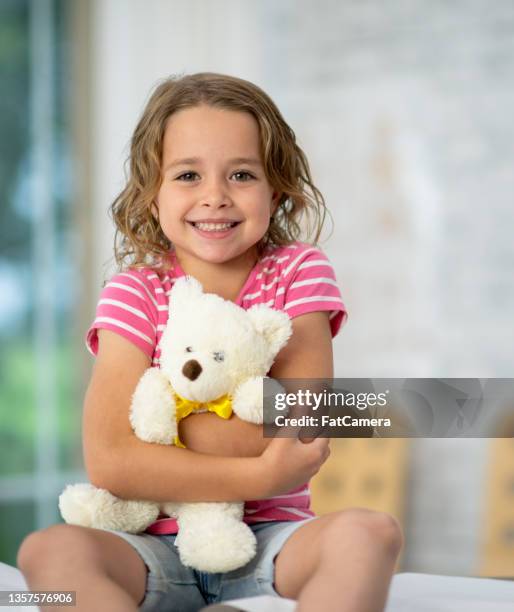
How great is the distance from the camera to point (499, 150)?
3.22 metres

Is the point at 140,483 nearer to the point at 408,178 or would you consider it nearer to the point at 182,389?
the point at 182,389

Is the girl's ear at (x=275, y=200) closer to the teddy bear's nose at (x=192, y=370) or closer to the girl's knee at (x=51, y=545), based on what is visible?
the teddy bear's nose at (x=192, y=370)

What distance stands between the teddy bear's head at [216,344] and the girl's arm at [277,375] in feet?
0.14

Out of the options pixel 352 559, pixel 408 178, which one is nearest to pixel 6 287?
pixel 408 178

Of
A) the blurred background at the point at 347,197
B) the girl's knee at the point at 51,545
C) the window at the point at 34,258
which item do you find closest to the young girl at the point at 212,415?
the girl's knee at the point at 51,545

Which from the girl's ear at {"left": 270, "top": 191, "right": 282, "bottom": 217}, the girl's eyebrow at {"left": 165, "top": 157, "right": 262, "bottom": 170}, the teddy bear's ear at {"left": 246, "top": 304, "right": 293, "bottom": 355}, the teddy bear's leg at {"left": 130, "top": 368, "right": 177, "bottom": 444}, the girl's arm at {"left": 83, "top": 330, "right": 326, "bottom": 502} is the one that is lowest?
the girl's arm at {"left": 83, "top": 330, "right": 326, "bottom": 502}

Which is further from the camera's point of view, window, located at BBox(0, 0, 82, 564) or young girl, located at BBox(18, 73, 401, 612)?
window, located at BBox(0, 0, 82, 564)

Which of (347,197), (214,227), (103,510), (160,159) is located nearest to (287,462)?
(103,510)

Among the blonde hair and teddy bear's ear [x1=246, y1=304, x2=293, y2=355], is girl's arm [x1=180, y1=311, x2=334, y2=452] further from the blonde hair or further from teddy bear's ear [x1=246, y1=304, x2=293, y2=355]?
the blonde hair

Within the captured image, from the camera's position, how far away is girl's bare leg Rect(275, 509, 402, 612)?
2.73 ft

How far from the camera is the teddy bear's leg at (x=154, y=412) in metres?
1.00

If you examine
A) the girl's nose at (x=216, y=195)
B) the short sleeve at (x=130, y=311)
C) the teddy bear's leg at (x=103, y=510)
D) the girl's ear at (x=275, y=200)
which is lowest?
the teddy bear's leg at (x=103, y=510)

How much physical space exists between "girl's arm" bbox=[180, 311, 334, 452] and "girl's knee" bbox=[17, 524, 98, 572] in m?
0.17

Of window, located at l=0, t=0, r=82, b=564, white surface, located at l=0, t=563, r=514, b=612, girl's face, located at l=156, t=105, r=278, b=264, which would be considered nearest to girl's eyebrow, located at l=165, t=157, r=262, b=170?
girl's face, located at l=156, t=105, r=278, b=264
